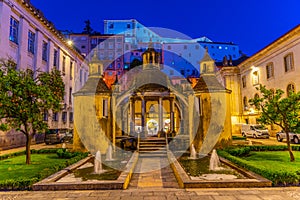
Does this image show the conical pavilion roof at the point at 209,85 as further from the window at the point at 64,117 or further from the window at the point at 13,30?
the window at the point at 64,117

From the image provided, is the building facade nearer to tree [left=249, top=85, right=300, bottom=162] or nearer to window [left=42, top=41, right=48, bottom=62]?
tree [left=249, top=85, right=300, bottom=162]

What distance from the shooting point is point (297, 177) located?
7.50 m

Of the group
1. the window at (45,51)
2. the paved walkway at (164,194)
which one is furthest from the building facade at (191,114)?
the window at (45,51)

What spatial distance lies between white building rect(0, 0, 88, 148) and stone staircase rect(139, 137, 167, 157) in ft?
21.9

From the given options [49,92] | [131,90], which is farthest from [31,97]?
[131,90]

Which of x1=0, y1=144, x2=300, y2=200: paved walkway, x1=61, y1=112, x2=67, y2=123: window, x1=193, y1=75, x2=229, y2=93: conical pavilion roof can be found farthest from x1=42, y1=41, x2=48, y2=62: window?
x1=0, y1=144, x2=300, y2=200: paved walkway

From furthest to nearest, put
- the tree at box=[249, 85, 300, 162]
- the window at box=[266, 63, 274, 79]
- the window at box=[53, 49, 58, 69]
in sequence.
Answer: the window at box=[53, 49, 58, 69], the window at box=[266, 63, 274, 79], the tree at box=[249, 85, 300, 162]

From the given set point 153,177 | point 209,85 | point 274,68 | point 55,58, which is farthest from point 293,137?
point 55,58

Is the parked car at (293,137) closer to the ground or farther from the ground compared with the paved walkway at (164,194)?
farther from the ground

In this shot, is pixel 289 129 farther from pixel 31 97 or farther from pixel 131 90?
pixel 31 97

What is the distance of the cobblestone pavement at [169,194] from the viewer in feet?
21.2

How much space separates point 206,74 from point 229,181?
9.63 metres

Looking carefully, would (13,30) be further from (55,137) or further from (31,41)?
(55,137)

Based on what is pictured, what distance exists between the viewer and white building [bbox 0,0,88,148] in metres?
18.7
